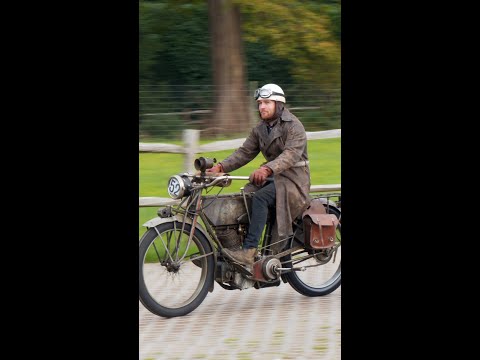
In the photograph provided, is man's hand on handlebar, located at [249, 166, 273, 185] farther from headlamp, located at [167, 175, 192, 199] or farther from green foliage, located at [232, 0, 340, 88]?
green foliage, located at [232, 0, 340, 88]

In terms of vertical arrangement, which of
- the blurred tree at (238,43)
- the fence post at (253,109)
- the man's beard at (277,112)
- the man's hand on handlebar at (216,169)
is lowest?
the man's hand on handlebar at (216,169)

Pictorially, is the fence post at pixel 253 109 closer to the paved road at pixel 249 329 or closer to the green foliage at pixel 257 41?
the green foliage at pixel 257 41

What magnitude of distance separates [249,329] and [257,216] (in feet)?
3.18

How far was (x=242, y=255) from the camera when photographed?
294 inches

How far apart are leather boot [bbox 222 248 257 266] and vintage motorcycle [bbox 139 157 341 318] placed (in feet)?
0.14

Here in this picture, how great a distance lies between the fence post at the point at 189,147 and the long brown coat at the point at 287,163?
2.10 meters

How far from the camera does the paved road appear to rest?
629cm

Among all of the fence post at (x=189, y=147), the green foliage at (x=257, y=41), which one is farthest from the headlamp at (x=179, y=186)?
the green foliage at (x=257, y=41)

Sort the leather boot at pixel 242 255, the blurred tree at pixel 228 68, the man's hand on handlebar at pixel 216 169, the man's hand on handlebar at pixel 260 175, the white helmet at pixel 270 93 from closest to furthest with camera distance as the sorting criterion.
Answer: the man's hand on handlebar at pixel 260 175 < the leather boot at pixel 242 255 < the white helmet at pixel 270 93 < the man's hand on handlebar at pixel 216 169 < the blurred tree at pixel 228 68

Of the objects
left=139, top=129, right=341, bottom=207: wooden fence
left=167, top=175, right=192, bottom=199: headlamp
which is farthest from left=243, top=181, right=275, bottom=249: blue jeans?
left=139, top=129, right=341, bottom=207: wooden fence

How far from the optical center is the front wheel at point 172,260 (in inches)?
276

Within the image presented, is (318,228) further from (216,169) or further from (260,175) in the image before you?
(216,169)

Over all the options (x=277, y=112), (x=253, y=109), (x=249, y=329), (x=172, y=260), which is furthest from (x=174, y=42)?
(x=249, y=329)
